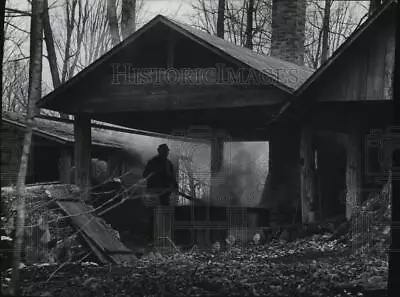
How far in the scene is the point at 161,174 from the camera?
15.8 meters

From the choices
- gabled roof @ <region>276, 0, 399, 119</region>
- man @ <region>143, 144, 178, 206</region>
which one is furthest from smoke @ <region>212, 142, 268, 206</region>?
gabled roof @ <region>276, 0, 399, 119</region>

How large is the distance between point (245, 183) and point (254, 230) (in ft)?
23.4

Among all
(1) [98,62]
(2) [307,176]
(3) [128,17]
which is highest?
(3) [128,17]

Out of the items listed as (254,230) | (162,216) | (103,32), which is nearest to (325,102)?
(254,230)

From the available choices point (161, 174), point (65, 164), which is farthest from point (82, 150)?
point (65, 164)

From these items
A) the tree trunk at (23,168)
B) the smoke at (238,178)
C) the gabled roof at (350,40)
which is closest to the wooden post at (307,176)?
the gabled roof at (350,40)

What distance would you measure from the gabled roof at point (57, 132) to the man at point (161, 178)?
453 cm

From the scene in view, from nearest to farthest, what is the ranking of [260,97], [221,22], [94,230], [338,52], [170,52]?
[94,230]
[338,52]
[260,97]
[170,52]
[221,22]

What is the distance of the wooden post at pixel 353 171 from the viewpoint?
43.3ft

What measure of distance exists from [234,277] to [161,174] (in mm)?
7482

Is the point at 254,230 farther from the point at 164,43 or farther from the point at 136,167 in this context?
the point at 136,167

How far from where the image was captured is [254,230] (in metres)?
15.2

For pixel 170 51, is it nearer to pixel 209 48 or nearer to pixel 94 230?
pixel 209 48

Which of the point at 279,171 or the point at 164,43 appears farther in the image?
the point at 279,171
